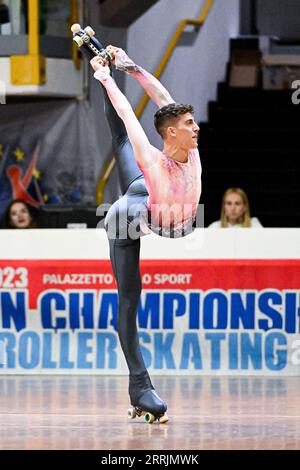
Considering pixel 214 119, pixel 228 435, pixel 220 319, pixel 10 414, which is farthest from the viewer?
pixel 214 119

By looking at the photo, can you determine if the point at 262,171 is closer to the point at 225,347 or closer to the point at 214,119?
the point at 214,119

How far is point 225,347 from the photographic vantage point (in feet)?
29.1

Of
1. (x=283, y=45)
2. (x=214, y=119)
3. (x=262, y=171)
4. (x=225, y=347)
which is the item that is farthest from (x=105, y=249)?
(x=283, y=45)

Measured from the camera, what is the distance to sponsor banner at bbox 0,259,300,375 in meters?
8.86

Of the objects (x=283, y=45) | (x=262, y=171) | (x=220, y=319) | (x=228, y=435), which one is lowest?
(x=228, y=435)

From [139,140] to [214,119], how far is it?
830cm

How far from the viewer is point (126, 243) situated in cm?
640

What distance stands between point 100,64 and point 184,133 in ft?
1.81

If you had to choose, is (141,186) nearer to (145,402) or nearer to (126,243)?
(126,243)

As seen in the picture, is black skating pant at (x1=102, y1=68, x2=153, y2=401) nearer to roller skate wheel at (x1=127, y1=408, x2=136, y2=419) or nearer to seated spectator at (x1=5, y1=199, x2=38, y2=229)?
roller skate wheel at (x1=127, y1=408, x2=136, y2=419)

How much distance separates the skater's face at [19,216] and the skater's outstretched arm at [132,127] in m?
3.86

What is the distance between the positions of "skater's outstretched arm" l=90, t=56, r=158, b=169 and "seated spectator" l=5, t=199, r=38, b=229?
152 inches

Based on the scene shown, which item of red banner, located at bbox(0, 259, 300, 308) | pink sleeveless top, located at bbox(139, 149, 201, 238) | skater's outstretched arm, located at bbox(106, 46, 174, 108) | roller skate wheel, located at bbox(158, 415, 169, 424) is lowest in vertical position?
roller skate wheel, located at bbox(158, 415, 169, 424)

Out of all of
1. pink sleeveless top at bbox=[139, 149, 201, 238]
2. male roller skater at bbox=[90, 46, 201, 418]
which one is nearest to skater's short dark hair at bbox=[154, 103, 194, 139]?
male roller skater at bbox=[90, 46, 201, 418]
